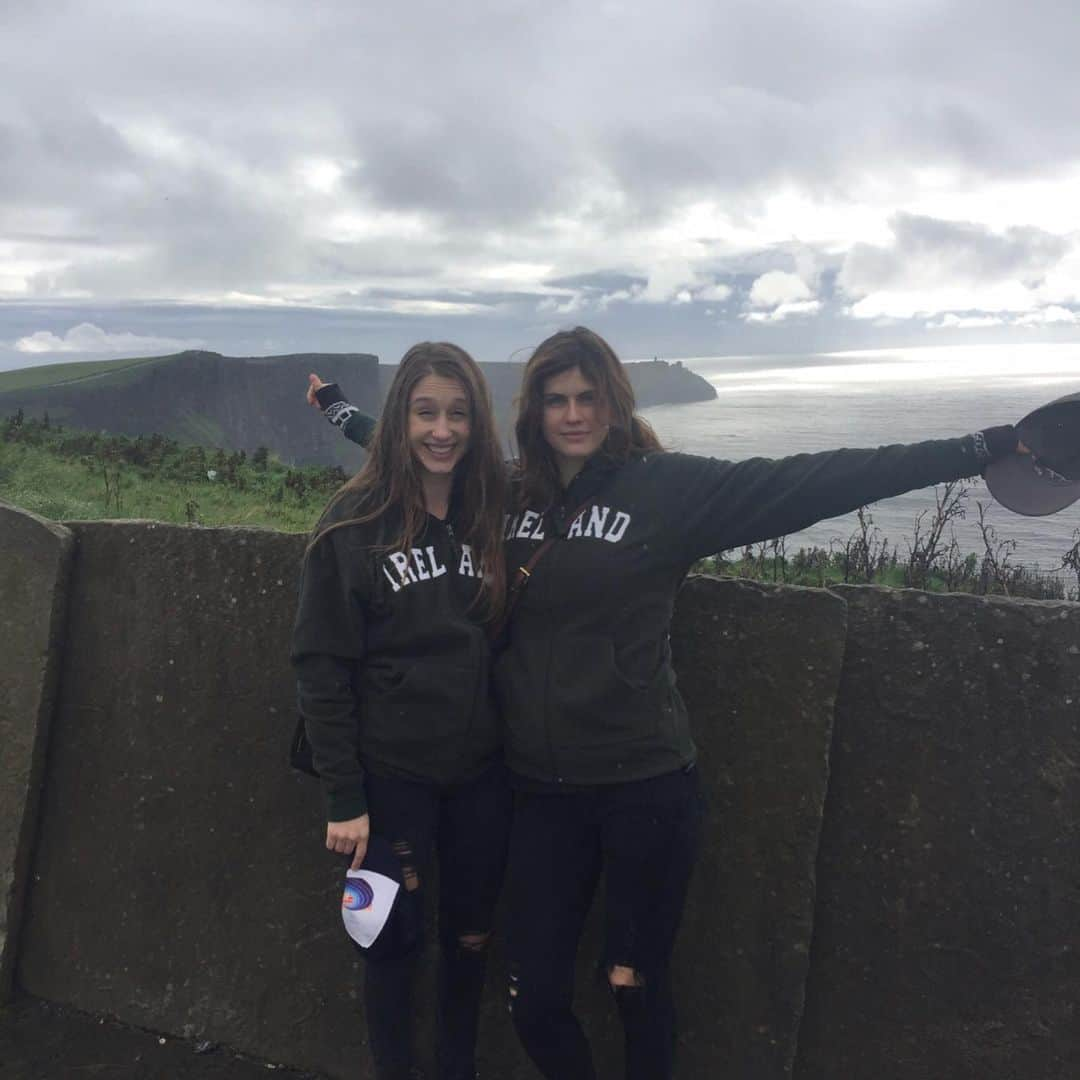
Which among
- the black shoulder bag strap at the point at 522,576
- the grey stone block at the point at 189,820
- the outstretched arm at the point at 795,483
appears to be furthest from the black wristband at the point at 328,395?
the outstretched arm at the point at 795,483

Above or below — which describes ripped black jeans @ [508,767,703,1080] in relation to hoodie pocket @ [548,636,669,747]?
below

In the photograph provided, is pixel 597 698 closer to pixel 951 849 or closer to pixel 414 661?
pixel 414 661

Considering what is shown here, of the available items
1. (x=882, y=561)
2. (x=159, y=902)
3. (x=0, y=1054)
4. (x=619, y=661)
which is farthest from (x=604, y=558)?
(x=882, y=561)

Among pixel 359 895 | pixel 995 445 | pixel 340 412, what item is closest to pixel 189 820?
pixel 359 895

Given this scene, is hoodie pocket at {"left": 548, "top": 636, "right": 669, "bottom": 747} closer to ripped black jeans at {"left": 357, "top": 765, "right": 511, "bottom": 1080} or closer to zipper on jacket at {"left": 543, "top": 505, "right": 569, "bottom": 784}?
zipper on jacket at {"left": 543, "top": 505, "right": 569, "bottom": 784}

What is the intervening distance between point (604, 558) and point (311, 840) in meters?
1.40

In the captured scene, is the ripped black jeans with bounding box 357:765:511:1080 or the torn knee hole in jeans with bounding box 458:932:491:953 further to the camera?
the torn knee hole in jeans with bounding box 458:932:491:953

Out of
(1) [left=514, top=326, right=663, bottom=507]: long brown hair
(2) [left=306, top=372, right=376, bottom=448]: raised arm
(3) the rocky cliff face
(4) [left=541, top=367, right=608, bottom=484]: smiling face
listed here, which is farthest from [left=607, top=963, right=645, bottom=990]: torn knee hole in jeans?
(3) the rocky cliff face

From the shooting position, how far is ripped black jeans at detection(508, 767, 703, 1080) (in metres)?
2.14

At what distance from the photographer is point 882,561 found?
467 centimetres

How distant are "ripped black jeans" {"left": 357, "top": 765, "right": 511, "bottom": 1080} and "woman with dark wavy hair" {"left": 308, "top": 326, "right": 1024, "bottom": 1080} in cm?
10

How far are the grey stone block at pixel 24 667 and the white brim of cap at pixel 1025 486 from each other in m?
2.75

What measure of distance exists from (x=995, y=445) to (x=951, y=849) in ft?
3.49

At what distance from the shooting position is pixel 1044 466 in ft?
6.66
